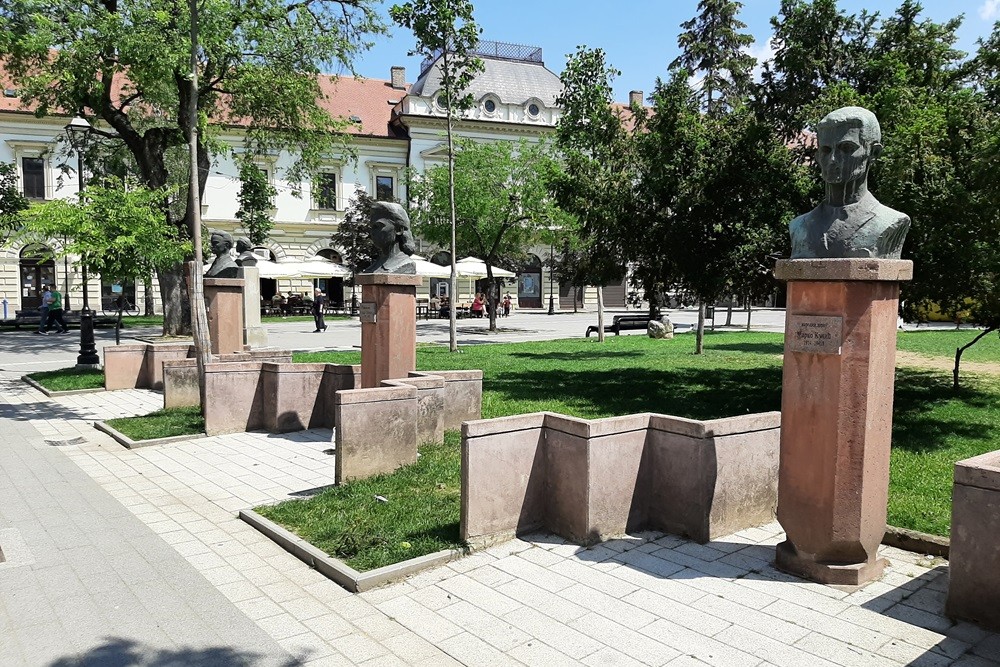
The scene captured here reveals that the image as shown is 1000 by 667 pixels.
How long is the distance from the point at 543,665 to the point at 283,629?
154cm

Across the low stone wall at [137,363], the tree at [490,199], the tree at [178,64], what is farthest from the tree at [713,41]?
the low stone wall at [137,363]

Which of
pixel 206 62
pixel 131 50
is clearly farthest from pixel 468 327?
pixel 131 50

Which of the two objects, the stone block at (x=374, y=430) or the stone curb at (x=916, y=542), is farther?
the stone block at (x=374, y=430)

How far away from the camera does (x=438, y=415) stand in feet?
28.1

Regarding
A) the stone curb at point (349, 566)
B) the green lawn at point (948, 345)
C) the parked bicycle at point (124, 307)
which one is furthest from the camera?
the parked bicycle at point (124, 307)

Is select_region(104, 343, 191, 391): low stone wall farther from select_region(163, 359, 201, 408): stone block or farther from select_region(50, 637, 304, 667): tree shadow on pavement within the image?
select_region(50, 637, 304, 667): tree shadow on pavement

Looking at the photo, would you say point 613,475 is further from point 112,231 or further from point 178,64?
point 178,64

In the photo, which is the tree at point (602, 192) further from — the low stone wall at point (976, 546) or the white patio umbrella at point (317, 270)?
the white patio umbrella at point (317, 270)

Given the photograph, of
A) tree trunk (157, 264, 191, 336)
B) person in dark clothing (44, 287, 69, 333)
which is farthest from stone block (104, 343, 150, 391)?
person in dark clothing (44, 287, 69, 333)

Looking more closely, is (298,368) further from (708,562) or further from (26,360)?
(26,360)

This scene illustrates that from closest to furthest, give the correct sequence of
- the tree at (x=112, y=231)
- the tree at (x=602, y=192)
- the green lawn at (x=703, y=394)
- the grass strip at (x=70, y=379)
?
the green lawn at (x=703, y=394) → the tree at (x=112, y=231) → the tree at (x=602, y=192) → the grass strip at (x=70, y=379)

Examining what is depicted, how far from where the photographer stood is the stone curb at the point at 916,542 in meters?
Answer: 5.20

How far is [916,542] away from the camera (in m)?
5.32

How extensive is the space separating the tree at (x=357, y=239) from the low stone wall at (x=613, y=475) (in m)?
32.8
